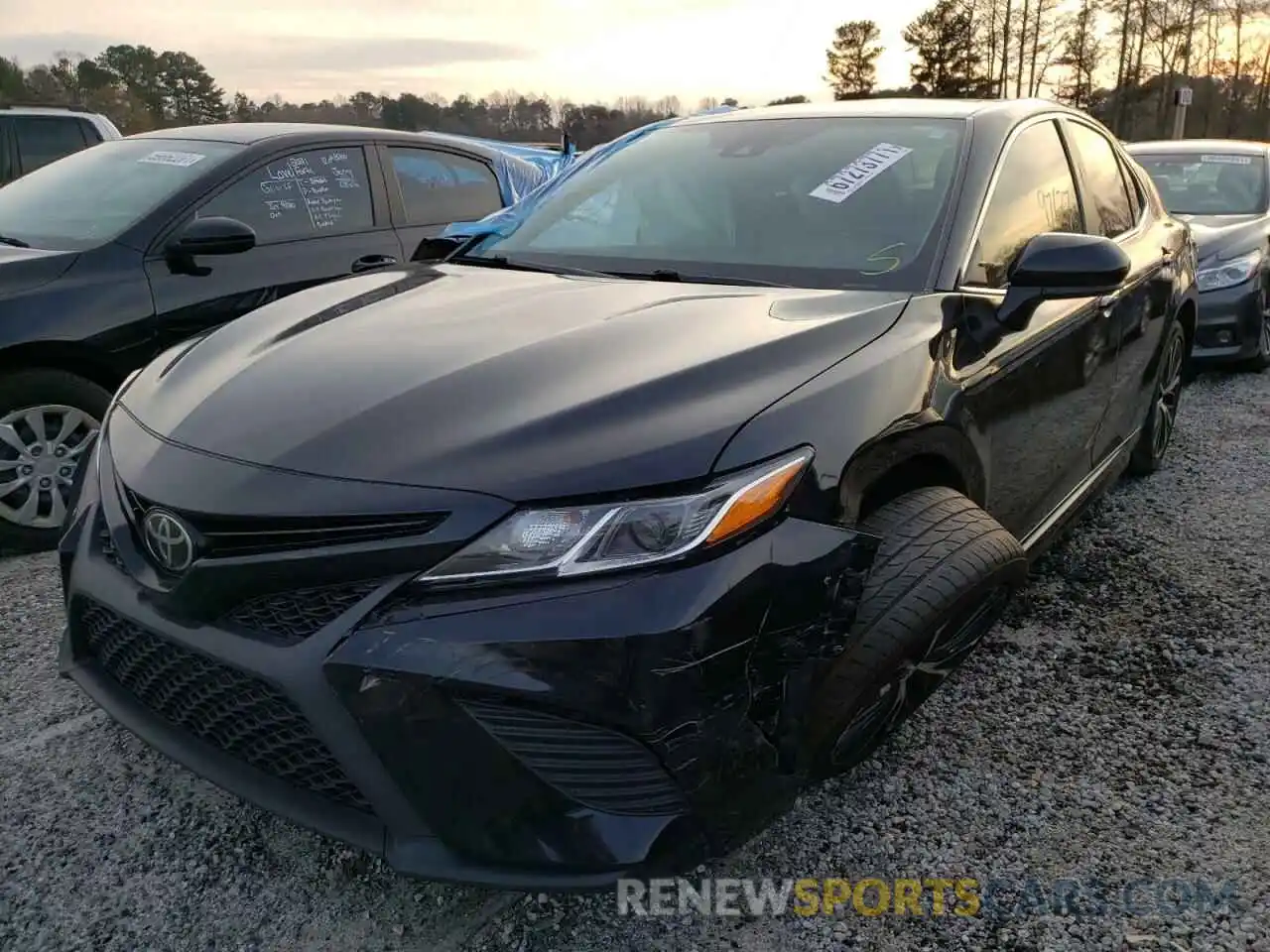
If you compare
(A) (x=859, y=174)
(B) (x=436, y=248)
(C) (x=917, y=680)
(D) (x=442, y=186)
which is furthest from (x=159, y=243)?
(C) (x=917, y=680)

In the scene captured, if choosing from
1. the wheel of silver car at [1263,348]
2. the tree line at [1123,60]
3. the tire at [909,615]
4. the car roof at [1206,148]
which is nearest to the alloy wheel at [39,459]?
the tire at [909,615]

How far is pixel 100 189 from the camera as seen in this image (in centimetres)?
415

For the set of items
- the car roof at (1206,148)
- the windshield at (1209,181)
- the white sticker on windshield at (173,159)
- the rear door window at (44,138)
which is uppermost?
the rear door window at (44,138)

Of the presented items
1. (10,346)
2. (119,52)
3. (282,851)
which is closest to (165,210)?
(10,346)

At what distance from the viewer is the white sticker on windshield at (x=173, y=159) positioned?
13.7 feet

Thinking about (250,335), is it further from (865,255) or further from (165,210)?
(165,210)

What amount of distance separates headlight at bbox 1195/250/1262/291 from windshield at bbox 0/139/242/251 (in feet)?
18.3

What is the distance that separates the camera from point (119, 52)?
138 ft

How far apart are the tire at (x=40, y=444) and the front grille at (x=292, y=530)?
218 cm

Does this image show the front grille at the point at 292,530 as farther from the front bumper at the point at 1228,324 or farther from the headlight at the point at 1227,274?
the headlight at the point at 1227,274

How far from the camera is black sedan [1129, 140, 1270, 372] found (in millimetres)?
6090

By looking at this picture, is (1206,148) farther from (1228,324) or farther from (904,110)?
(904,110)

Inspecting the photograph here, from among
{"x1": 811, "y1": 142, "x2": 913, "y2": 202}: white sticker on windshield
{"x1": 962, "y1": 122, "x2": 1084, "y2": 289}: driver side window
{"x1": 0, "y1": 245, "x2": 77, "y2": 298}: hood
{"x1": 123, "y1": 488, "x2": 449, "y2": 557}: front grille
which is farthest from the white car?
{"x1": 123, "y1": 488, "x2": 449, "y2": 557}: front grille

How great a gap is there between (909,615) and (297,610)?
1.12 meters
